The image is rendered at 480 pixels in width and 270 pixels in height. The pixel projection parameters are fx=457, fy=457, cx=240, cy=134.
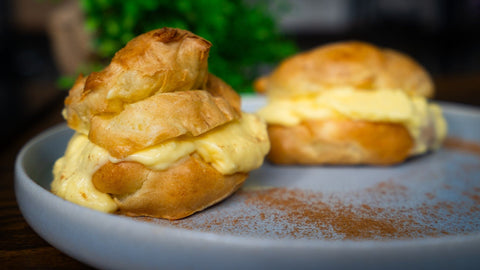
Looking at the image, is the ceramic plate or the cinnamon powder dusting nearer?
the ceramic plate

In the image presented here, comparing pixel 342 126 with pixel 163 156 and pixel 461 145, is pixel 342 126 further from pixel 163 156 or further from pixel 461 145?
pixel 163 156

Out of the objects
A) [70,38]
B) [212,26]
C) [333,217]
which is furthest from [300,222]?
[70,38]

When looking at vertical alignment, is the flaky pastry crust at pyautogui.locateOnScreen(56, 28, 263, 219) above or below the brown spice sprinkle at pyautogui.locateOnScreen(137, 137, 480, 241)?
above

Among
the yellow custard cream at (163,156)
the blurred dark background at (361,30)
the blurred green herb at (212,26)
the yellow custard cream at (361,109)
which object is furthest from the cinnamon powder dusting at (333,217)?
the blurred dark background at (361,30)

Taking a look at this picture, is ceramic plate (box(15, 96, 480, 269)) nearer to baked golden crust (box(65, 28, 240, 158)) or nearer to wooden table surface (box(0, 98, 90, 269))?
wooden table surface (box(0, 98, 90, 269))

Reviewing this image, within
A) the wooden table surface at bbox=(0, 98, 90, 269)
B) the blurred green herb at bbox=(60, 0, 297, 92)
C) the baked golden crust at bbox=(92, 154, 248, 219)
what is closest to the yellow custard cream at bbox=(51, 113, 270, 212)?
the baked golden crust at bbox=(92, 154, 248, 219)

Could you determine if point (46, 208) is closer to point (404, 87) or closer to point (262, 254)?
point (262, 254)

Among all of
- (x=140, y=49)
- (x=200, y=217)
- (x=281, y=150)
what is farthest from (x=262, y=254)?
(x=281, y=150)
